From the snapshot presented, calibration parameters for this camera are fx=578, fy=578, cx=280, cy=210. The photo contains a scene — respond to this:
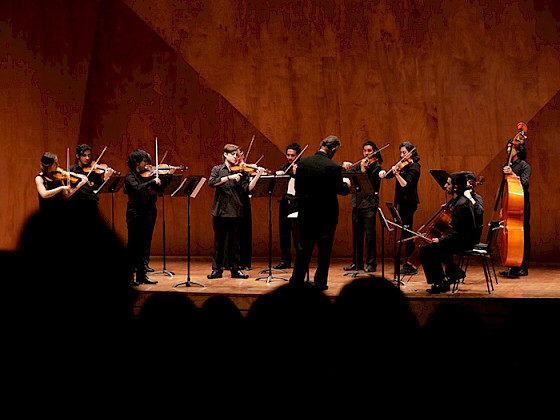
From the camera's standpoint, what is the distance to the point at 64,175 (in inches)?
222

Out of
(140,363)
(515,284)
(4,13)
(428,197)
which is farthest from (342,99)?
(140,363)

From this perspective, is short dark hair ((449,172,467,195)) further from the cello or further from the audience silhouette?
the audience silhouette

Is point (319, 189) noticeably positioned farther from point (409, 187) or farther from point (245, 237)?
point (245, 237)

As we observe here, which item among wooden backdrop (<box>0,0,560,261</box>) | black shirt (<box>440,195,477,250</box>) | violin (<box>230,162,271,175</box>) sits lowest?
black shirt (<box>440,195,477,250</box>)

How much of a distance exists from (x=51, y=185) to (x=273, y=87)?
326 centimetres

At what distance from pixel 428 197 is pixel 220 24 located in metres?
3.52

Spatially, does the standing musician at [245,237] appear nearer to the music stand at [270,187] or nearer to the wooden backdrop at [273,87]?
the music stand at [270,187]

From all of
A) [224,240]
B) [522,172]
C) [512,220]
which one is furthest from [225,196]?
[522,172]

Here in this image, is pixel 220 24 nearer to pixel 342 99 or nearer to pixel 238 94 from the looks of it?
pixel 238 94

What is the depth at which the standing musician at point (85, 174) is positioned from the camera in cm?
574

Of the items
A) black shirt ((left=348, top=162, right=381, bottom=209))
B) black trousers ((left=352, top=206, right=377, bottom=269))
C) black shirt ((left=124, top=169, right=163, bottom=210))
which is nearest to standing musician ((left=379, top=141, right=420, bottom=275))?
black shirt ((left=348, top=162, right=381, bottom=209))

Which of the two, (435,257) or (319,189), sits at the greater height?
(319,189)

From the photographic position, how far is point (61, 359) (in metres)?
2.10

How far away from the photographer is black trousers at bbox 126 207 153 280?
5.48m
